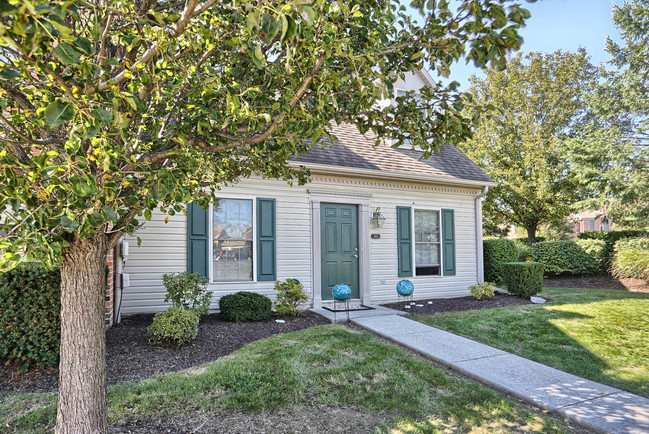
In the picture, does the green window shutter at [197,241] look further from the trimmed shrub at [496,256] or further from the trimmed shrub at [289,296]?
the trimmed shrub at [496,256]

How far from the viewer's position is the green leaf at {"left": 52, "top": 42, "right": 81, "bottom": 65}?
4.03ft

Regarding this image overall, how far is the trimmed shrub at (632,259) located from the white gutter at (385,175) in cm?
576

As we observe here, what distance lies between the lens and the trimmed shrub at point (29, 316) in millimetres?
3686

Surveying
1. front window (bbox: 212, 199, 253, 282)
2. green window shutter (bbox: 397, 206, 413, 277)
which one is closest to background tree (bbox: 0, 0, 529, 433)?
front window (bbox: 212, 199, 253, 282)

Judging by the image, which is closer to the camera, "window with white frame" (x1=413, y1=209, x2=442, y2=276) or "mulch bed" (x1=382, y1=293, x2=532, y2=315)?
"mulch bed" (x1=382, y1=293, x2=532, y2=315)

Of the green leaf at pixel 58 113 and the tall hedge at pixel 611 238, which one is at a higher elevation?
the green leaf at pixel 58 113

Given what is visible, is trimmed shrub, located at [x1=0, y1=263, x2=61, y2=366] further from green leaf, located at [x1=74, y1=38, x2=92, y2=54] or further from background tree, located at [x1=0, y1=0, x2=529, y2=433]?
green leaf, located at [x1=74, y1=38, x2=92, y2=54]

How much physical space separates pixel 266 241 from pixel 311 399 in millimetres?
4111

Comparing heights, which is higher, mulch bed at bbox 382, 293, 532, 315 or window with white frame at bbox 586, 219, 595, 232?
window with white frame at bbox 586, 219, 595, 232

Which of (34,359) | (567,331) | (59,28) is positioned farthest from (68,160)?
(567,331)

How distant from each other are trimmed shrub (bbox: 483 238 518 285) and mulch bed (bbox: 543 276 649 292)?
2166 mm

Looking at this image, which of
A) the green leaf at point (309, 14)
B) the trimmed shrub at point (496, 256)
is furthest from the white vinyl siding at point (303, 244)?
the green leaf at point (309, 14)

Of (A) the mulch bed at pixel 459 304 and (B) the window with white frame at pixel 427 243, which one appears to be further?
(B) the window with white frame at pixel 427 243

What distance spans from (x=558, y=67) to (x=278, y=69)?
20115 millimetres
